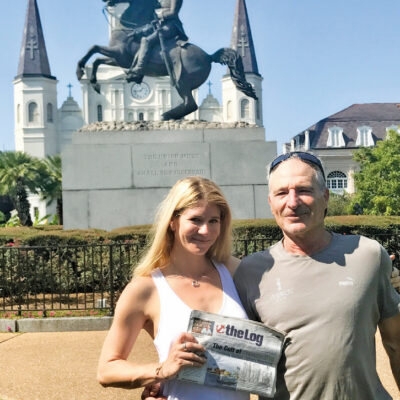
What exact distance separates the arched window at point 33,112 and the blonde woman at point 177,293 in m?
98.5

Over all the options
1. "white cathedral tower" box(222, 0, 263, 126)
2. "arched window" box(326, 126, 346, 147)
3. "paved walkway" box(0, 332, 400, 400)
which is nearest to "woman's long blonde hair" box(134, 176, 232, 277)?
"paved walkway" box(0, 332, 400, 400)

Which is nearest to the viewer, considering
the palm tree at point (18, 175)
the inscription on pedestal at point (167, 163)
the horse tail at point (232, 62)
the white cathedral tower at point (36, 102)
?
the inscription on pedestal at point (167, 163)

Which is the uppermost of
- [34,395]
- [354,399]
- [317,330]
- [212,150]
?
[212,150]

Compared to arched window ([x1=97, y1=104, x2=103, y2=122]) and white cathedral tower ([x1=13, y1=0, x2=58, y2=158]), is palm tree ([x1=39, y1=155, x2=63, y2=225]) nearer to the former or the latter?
white cathedral tower ([x1=13, y1=0, x2=58, y2=158])

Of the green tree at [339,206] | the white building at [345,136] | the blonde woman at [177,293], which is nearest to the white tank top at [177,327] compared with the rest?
the blonde woman at [177,293]

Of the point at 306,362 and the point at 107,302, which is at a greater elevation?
the point at 306,362

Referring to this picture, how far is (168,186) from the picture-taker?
16.0 metres

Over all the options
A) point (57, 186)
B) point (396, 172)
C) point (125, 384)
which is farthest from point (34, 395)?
point (57, 186)

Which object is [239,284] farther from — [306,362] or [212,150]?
[212,150]

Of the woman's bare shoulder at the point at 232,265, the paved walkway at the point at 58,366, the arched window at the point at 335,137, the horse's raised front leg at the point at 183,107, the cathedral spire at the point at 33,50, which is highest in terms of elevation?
the cathedral spire at the point at 33,50

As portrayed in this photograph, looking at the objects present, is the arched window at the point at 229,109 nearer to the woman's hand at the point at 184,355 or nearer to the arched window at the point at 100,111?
the arched window at the point at 100,111

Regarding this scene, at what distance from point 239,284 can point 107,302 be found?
7347 millimetres

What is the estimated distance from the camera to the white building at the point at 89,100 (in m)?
92.1

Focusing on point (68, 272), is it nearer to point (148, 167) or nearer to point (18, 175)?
point (148, 167)
